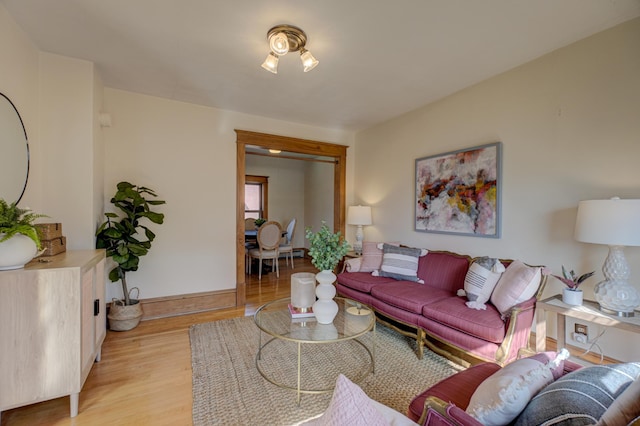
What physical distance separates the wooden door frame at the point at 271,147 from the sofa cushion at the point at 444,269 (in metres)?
1.80

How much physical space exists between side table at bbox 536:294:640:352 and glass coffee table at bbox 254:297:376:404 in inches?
48.1

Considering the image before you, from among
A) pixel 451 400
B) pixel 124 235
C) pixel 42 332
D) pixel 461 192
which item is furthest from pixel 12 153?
pixel 461 192

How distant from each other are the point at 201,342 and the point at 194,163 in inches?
81.6

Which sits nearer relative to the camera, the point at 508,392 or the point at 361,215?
the point at 508,392

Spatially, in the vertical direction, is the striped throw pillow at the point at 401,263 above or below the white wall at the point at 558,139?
below

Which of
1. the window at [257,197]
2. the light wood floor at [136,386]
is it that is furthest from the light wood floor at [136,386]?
the window at [257,197]

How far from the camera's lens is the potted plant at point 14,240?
1.52 metres

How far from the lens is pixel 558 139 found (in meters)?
2.29

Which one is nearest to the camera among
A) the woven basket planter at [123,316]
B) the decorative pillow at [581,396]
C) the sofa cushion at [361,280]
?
the decorative pillow at [581,396]

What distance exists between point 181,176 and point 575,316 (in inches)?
153

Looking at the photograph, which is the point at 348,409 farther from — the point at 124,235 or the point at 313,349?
the point at 124,235

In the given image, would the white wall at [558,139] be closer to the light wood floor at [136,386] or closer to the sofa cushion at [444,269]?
the sofa cushion at [444,269]

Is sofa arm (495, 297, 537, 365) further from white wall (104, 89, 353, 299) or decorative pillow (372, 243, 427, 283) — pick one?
white wall (104, 89, 353, 299)

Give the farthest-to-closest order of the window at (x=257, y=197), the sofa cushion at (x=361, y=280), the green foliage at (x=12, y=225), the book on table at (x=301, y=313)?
the window at (x=257, y=197), the sofa cushion at (x=361, y=280), the book on table at (x=301, y=313), the green foliage at (x=12, y=225)
